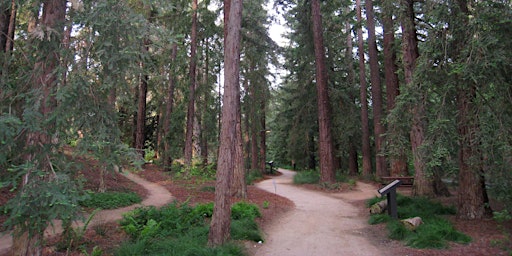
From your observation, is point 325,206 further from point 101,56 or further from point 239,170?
point 101,56

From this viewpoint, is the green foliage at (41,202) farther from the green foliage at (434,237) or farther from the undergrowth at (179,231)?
the green foliage at (434,237)

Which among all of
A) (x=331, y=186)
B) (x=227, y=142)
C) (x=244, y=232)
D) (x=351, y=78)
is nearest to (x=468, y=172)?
(x=244, y=232)

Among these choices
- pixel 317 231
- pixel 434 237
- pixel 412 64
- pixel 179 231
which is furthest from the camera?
pixel 412 64

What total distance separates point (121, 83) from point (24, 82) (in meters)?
1.49

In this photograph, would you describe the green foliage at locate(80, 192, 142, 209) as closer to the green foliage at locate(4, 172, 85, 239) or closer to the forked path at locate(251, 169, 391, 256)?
the forked path at locate(251, 169, 391, 256)

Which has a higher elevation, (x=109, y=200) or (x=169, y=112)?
(x=169, y=112)

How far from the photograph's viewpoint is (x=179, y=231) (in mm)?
6645

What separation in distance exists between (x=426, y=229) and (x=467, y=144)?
199 centimetres

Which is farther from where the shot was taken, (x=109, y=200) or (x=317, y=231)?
(x=109, y=200)

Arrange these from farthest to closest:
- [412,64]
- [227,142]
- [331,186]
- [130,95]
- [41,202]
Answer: [331,186]
[412,64]
[227,142]
[130,95]
[41,202]

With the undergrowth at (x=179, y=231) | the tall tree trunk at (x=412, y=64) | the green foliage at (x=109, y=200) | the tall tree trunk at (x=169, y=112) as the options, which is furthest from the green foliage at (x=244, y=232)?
the tall tree trunk at (x=169, y=112)

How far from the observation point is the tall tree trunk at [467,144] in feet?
21.3

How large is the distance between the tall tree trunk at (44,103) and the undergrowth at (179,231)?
135 centimetres

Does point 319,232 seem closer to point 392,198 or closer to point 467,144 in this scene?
point 392,198
